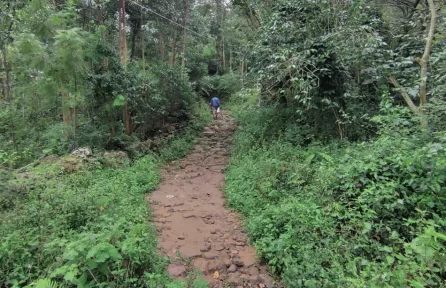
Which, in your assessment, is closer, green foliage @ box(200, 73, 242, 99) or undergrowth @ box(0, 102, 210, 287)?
undergrowth @ box(0, 102, 210, 287)

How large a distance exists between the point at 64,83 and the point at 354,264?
7.63 meters

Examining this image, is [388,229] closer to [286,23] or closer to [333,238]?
[333,238]

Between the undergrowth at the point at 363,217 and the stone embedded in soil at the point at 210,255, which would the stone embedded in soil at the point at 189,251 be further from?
the undergrowth at the point at 363,217

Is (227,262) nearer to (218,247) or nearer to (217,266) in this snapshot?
(217,266)

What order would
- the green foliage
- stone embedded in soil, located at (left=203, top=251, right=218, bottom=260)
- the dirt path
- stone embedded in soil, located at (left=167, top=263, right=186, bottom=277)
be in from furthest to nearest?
the green foliage, stone embedded in soil, located at (left=203, top=251, right=218, bottom=260), the dirt path, stone embedded in soil, located at (left=167, top=263, right=186, bottom=277)

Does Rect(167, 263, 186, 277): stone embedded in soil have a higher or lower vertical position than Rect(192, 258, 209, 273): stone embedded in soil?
higher

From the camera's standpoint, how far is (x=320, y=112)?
710 cm

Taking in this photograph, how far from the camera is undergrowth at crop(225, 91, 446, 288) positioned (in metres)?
2.71

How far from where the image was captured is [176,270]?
3422 millimetres

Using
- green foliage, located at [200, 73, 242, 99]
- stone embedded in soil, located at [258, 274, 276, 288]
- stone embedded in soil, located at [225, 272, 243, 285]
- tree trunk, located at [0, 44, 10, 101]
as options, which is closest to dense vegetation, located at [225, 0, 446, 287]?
stone embedded in soil, located at [258, 274, 276, 288]

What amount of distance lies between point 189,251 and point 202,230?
0.71m

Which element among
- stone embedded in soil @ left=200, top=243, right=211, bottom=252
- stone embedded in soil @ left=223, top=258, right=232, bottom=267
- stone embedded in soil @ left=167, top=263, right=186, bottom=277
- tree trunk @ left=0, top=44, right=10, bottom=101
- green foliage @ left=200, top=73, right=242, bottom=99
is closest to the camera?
stone embedded in soil @ left=167, top=263, right=186, bottom=277

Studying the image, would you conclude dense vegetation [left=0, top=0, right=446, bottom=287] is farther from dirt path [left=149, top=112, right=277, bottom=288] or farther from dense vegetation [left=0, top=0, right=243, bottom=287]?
dirt path [left=149, top=112, right=277, bottom=288]

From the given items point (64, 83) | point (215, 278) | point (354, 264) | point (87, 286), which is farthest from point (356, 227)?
point (64, 83)
